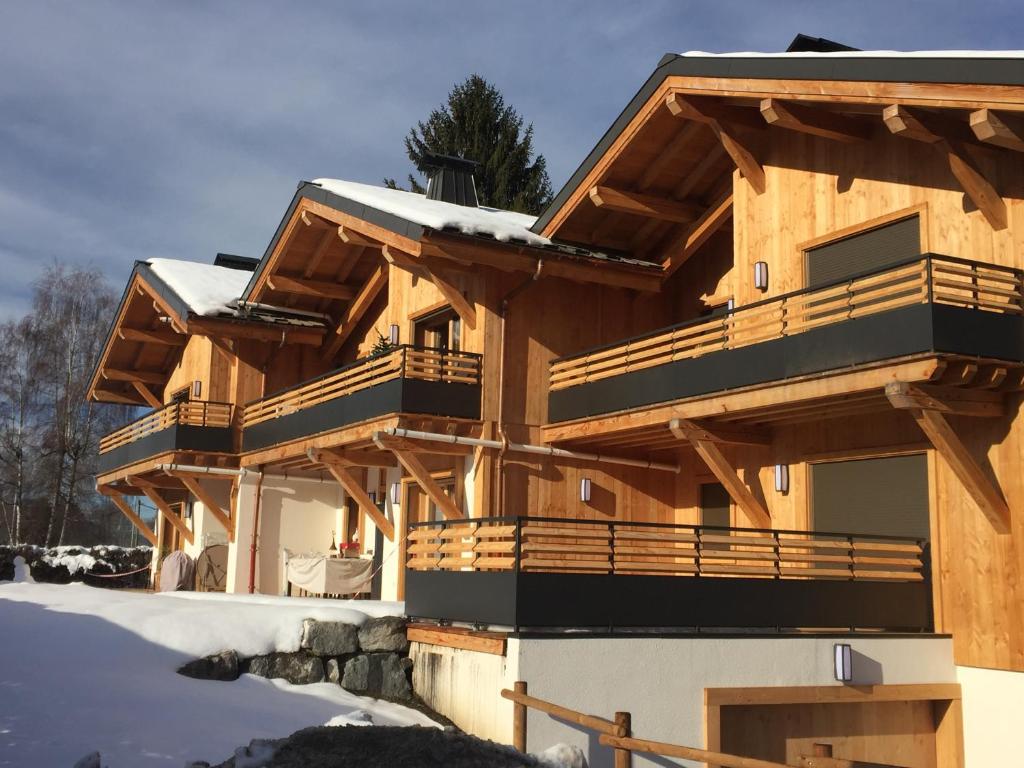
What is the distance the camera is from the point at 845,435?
15.0 metres

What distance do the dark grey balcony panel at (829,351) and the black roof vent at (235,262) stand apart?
17.1 metres

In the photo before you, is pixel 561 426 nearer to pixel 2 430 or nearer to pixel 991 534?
pixel 991 534

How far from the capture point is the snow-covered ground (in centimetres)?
1103

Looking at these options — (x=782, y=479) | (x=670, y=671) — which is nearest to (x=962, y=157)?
(x=782, y=479)

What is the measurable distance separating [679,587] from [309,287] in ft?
39.8

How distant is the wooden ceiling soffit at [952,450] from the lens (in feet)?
39.7

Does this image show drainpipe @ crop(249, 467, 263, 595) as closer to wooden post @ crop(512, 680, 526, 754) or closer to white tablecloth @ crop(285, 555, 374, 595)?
white tablecloth @ crop(285, 555, 374, 595)

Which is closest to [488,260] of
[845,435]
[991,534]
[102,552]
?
[845,435]

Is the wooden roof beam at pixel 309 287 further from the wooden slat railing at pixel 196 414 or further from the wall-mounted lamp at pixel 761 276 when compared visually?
the wall-mounted lamp at pixel 761 276

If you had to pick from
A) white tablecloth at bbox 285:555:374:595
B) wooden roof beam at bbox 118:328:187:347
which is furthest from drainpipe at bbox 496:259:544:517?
wooden roof beam at bbox 118:328:187:347

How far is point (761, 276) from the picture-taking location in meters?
15.8

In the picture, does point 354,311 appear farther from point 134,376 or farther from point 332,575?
point 134,376

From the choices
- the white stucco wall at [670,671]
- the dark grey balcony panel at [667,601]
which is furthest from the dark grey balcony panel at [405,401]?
the white stucco wall at [670,671]

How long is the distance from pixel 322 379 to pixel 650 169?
6879 millimetres
